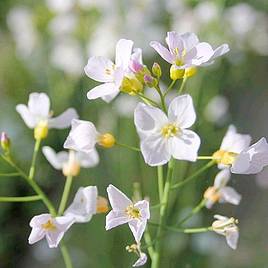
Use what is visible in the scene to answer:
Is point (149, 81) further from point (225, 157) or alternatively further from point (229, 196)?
point (229, 196)

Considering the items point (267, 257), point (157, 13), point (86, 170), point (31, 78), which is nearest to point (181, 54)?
point (86, 170)

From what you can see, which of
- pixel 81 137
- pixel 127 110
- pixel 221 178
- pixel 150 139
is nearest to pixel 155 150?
pixel 150 139

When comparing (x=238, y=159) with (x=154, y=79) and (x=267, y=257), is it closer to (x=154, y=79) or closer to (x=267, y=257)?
(x=154, y=79)

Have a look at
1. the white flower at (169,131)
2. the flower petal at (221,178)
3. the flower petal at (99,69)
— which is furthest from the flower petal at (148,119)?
the flower petal at (221,178)

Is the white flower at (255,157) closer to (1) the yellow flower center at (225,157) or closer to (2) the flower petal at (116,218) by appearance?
(1) the yellow flower center at (225,157)

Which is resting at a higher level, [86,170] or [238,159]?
[238,159]

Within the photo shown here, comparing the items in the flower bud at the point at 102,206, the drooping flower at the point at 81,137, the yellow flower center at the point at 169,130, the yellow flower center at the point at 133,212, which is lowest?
the flower bud at the point at 102,206
